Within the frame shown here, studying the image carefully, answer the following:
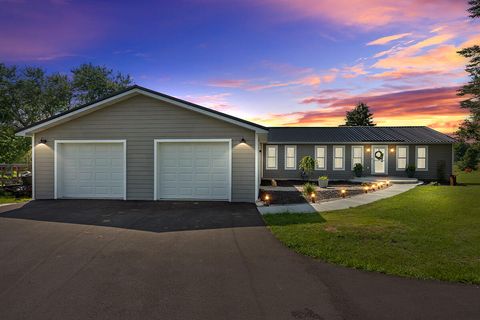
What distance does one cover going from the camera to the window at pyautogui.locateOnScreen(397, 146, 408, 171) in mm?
22625

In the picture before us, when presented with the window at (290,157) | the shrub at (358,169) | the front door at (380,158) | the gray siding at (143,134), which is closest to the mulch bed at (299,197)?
the gray siding at (143,134)

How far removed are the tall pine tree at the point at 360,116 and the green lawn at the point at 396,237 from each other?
43070mm

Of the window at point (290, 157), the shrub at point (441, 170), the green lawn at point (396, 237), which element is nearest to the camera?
the green lawn at point (396, 237)

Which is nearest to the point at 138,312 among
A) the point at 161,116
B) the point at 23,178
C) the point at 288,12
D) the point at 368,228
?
the point at 368,228

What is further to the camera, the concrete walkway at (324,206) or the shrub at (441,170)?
the shrub at (441,170)

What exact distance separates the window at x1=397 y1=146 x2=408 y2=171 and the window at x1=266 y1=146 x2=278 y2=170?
9227 mm

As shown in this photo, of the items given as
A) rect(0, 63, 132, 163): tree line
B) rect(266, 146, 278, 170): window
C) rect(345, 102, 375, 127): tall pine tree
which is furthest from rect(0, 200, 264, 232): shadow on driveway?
rect(345, 102, 375, 127): tall pine tree

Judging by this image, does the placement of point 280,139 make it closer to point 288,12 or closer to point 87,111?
point 288,12

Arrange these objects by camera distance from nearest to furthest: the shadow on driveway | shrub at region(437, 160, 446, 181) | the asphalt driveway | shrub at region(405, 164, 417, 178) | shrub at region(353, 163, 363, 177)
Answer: the asphalt driveway < the shadow on driveway < shrub at region(405, 164, 417, 178) < shrub at region(353, 163, 363, 177) < shrub at region(437, 160, 446, 181)

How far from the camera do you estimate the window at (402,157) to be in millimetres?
22625

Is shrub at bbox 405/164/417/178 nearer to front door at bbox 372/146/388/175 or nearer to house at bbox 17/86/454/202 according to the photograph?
front door at bbox 372/146/388/175

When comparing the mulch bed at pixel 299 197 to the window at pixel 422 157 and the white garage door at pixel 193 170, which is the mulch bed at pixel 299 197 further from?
the window at pixel 422 157

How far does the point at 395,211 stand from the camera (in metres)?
10.7

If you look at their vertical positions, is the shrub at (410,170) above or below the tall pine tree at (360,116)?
below
